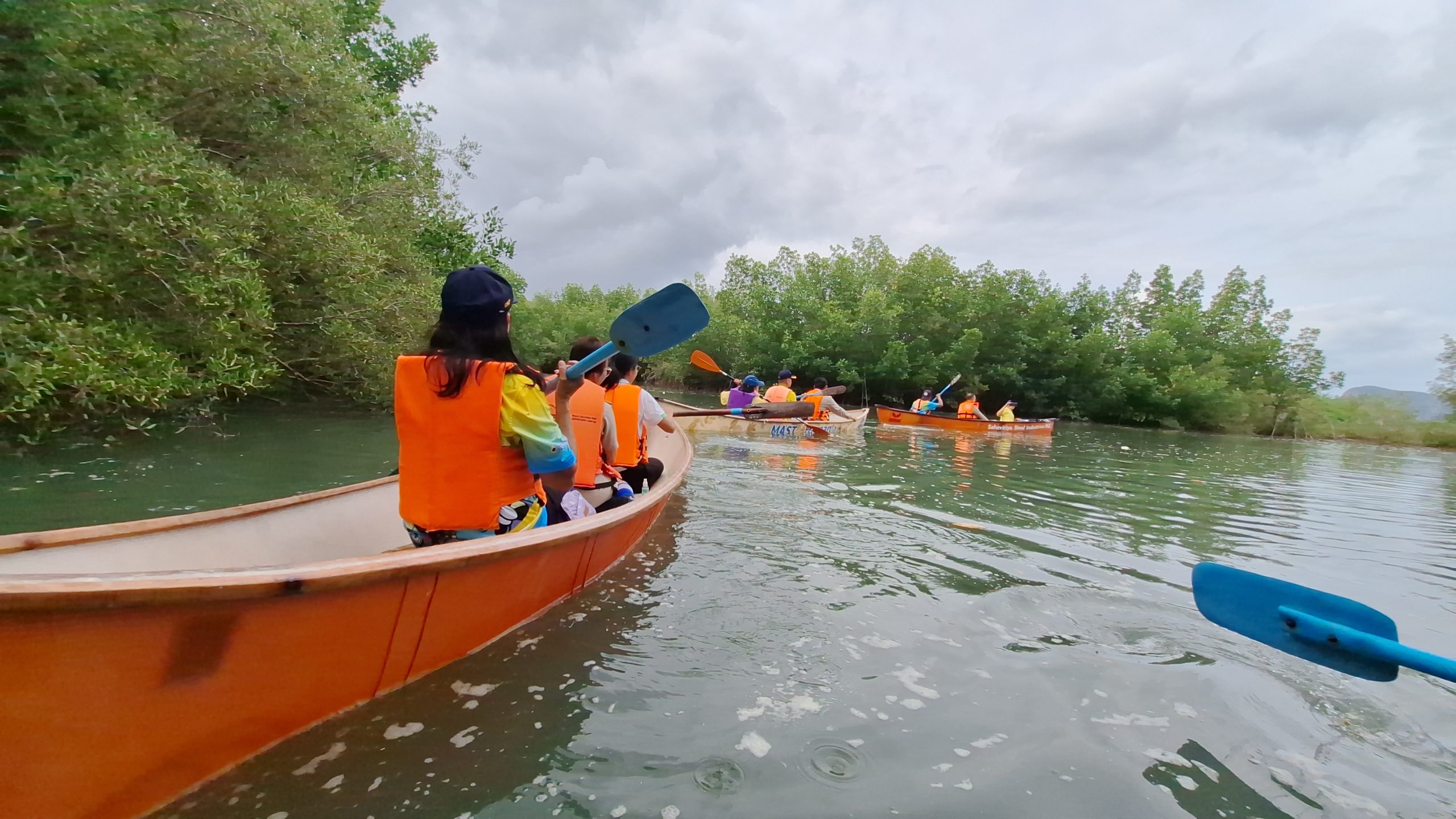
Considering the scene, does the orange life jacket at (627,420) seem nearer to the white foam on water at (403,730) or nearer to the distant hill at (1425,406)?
the white foam on water at (403,730)

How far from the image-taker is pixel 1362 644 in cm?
226

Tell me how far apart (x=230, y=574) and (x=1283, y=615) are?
3.50m

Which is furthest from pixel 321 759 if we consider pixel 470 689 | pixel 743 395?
pixel 743 395

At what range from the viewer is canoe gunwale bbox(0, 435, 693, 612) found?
1.35 meters

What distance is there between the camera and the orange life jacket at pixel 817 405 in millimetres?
14203

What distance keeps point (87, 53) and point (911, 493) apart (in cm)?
900

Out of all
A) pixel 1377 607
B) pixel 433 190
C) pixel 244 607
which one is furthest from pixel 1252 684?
pixel 433 190

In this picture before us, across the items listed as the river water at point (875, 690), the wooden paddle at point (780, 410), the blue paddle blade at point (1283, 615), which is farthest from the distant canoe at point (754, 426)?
the blue paddle blade at point (1283, 615)

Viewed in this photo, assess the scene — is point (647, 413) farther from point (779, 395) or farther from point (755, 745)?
point (779, 395)

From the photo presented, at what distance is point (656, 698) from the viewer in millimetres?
2697

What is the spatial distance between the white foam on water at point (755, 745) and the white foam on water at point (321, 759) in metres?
1.31

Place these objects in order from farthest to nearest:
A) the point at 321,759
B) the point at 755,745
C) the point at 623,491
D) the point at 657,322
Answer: the point at 623,491
the point at 657,322
the point at 755,745
the point at 321,759

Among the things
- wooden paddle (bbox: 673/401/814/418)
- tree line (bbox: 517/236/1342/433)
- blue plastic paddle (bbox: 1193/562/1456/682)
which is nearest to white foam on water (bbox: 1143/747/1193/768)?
blue plastic paddle (bbox: 1193/562/1456/682)

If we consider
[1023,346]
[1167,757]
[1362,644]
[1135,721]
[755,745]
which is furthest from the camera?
[1023,346]
